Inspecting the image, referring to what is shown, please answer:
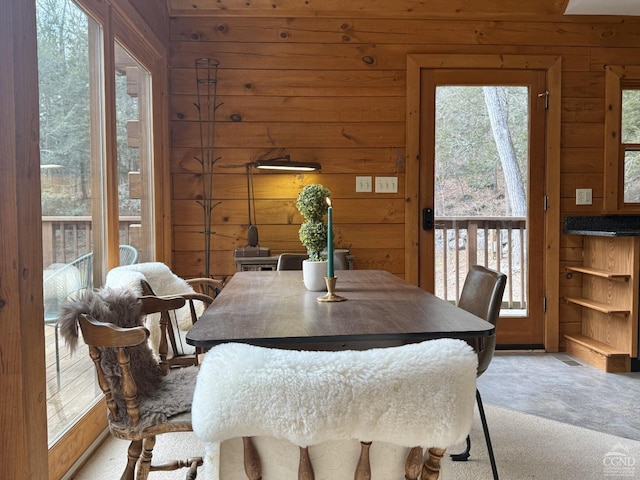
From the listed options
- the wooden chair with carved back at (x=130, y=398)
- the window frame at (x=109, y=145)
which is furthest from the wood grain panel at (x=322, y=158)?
the wooden chair with carved back at (x=130, y=398)

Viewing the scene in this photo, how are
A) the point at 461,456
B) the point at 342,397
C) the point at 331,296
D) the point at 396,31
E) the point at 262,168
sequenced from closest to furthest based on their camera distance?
the point at 342,397 < the point at 331,296 < the point at 461,456 < the point at 262,168 < the point at 396,31

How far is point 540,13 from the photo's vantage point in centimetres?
354

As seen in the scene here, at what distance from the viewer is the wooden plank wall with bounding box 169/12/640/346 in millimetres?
3473

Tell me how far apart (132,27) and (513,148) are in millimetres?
2705

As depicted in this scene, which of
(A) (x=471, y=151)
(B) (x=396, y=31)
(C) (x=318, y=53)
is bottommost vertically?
(A) (x=471, y=151)

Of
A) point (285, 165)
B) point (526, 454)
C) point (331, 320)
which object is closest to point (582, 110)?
point (285, 165)

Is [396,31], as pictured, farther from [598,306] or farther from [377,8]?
[598,306]

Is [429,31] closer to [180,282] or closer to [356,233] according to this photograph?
[356,233]

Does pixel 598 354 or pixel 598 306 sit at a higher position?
pixel 598 306

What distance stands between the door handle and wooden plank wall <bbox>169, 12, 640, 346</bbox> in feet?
0.54

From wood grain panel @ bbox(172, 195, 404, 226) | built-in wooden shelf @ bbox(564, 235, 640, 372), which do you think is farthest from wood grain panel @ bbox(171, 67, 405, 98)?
built-in wooden shelf @ bbox(564, 235, 640, 372)

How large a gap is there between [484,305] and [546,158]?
2.15m

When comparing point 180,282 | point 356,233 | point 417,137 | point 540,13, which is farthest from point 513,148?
point 180,282

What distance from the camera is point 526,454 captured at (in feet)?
6.89
